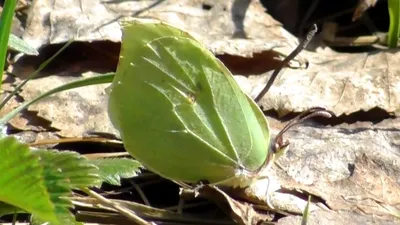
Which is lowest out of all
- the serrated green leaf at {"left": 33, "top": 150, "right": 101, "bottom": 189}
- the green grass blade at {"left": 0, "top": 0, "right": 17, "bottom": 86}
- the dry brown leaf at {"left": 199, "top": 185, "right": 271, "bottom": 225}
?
the dry brown leaf at {"left": 199, "top": 185, "right": 271, "bottom": 225}

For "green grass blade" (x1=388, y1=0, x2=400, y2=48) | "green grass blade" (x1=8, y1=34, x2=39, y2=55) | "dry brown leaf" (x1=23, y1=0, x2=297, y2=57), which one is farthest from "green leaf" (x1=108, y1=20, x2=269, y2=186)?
"green grass blade" (x1=388, y1=0, x2=400, y2=48)

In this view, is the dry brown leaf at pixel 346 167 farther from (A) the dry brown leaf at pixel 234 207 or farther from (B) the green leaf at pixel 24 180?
(B) the green leaf at pixel 24 180

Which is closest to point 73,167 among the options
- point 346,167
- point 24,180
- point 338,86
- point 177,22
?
point 24,180

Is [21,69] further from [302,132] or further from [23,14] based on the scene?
[302,132]

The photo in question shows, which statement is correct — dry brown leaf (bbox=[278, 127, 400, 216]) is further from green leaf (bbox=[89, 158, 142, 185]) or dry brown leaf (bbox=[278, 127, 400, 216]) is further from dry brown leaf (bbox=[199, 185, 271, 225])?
green leaf (bbox=[89, 158, 142, 185])

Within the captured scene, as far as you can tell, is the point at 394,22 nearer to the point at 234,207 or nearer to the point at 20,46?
the point at 234,207
